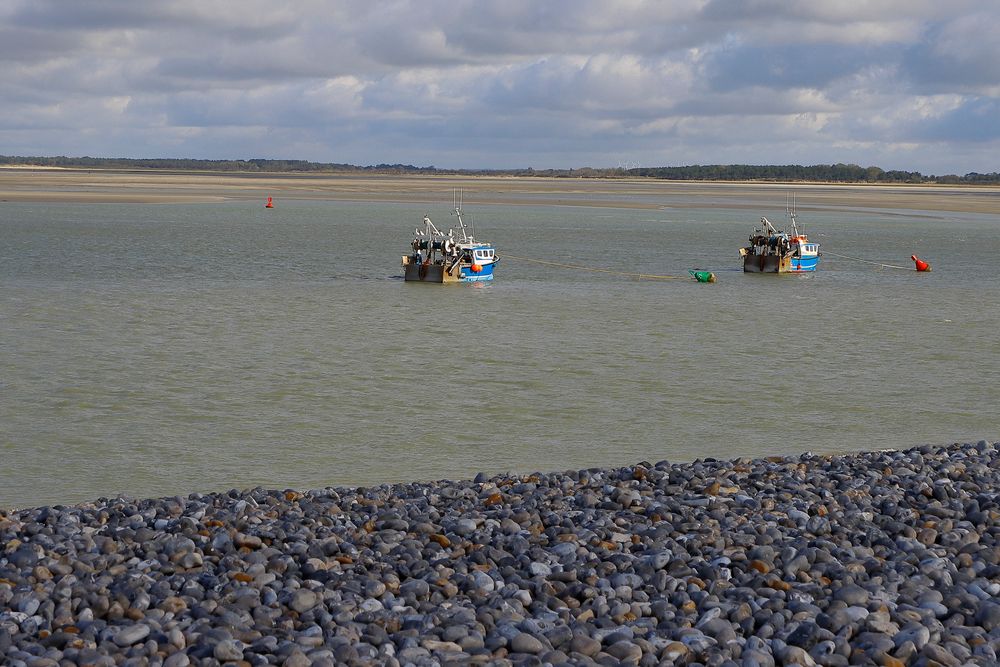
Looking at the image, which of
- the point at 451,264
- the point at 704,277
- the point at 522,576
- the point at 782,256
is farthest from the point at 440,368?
the point at 782,256

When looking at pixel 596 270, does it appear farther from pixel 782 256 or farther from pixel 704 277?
pixel 782 256

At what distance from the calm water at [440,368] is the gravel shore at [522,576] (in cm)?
461

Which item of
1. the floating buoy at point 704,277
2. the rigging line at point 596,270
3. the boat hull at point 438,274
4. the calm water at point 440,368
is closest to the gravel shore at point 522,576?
the calm water at point 440,368

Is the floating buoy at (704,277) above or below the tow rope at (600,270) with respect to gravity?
above

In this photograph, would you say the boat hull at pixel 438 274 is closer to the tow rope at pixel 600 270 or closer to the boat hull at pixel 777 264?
the tow rope at pixel 600 270

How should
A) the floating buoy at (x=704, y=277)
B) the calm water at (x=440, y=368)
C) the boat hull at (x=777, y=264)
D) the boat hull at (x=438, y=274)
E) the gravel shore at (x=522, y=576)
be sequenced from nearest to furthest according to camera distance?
the gravel shore at (x=522, y=576), the calm water at (x=440, y=368), the boat hull at (x=438, y=274), the floating buoy at (x=704, y=277), the boat hull at (x=777, y=264)

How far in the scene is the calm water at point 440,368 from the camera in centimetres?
1764

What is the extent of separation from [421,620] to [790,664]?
2.45 meters

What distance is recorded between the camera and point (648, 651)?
314 inches

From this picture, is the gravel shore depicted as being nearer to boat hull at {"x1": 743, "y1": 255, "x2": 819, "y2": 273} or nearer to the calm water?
the calm water

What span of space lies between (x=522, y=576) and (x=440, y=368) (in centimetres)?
1634

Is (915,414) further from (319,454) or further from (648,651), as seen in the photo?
(648,651)

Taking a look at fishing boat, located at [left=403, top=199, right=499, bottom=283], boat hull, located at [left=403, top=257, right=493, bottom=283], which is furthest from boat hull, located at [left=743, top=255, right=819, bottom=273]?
boat hull, located at [left=403, top=257, right=493, bottom=283]

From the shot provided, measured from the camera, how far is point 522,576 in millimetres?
9570
